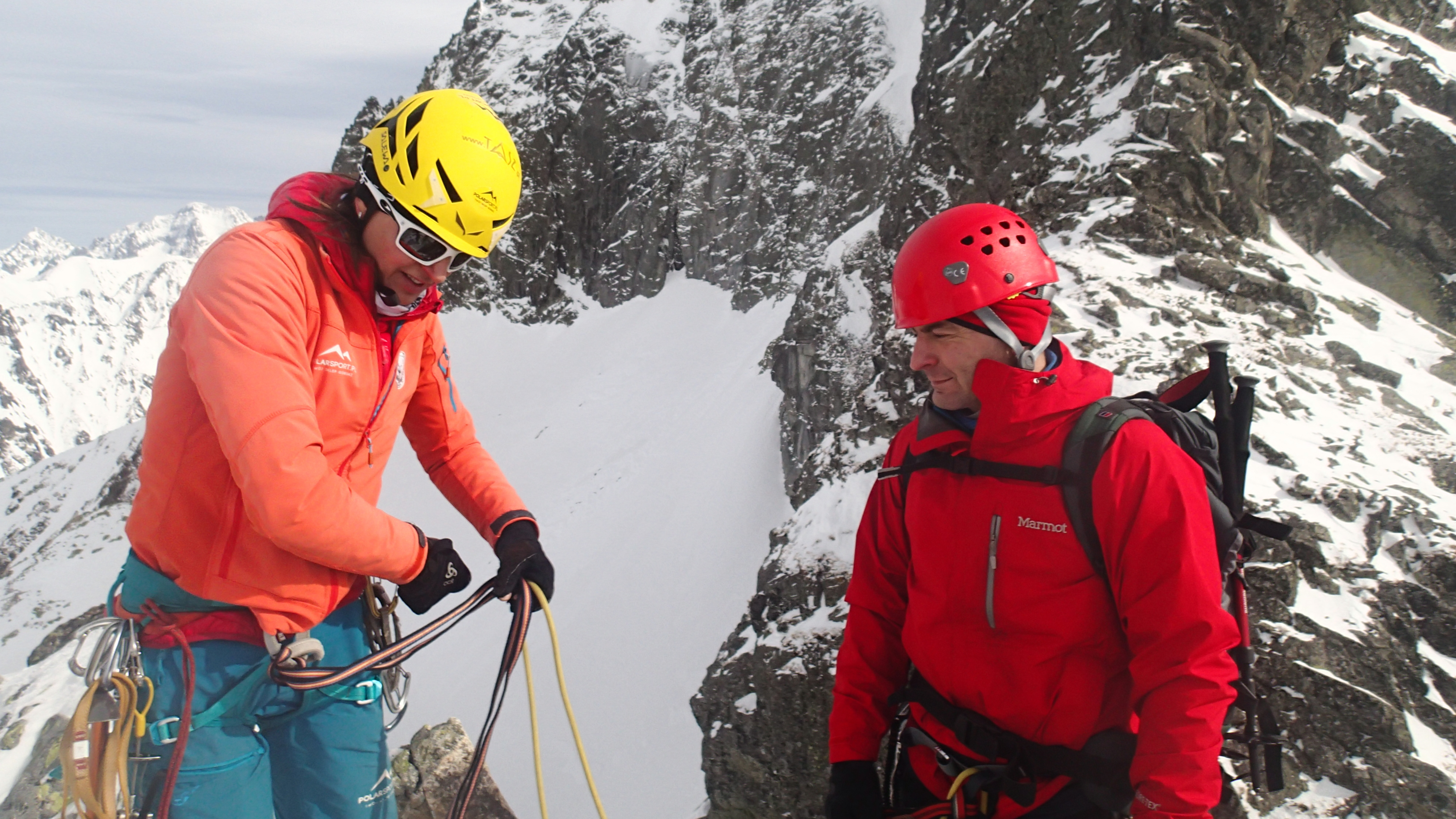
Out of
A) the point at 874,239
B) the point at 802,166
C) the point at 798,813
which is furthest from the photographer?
the point at 802,166

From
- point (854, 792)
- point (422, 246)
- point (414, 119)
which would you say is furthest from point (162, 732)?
point (854, 792)

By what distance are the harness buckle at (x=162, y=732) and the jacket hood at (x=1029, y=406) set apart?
115 inches

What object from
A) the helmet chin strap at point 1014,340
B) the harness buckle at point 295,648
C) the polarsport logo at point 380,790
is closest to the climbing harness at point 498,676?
the harness buckle at point 295,648

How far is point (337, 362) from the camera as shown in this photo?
106 inches

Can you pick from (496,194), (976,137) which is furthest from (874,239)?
(496,194)

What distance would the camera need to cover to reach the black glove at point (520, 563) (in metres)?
3.01

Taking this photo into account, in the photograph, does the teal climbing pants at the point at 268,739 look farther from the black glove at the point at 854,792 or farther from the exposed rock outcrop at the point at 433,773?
the exposed rock outcrop at the point at 433,773

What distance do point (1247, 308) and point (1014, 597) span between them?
22.2 feet

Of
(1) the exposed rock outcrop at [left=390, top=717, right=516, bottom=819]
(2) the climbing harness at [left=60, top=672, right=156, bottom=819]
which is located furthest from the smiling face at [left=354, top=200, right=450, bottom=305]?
(1) the exposed rock outcrop at [left=390, top=717, right=516, bottom=819]

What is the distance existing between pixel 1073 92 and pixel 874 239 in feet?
15.8

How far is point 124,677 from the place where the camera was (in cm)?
267

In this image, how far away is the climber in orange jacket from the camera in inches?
92.7

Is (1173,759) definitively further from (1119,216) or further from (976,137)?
(976,137)

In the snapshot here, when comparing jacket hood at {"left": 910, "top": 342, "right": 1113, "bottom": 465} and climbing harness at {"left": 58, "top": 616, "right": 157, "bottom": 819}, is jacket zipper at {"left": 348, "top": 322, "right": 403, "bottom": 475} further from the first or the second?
jacket hood at {"left": 910, "top": 342, "right": 1113, "bottom": 465}
